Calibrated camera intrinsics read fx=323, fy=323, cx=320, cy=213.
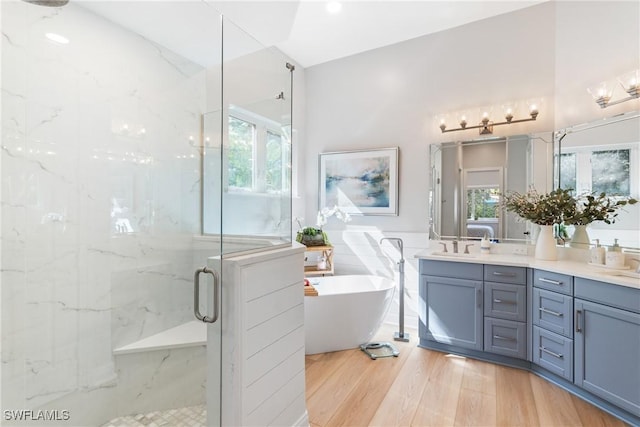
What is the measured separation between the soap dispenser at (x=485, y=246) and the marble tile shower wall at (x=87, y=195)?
8.63 ft

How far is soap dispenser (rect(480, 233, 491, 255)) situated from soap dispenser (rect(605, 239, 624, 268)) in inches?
35.1

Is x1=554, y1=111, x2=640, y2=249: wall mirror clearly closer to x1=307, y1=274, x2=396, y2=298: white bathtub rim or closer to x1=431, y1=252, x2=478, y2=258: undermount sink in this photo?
x1=431, y1=252, x2=478, y2=258: undermount sink

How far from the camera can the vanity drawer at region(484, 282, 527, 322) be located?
2.60 m

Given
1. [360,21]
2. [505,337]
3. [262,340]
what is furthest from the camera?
[360,21]

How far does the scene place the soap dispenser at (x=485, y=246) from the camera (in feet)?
10.2

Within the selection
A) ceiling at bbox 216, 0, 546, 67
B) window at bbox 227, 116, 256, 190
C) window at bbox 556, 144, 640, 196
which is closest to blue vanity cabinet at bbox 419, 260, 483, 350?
window at bbox 556, 144, 640, 196

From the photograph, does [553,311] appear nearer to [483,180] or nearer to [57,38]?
[483,180]

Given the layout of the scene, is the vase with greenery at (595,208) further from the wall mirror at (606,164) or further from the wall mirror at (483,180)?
the wall mirror at (483,180)

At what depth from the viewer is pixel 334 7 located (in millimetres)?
2967

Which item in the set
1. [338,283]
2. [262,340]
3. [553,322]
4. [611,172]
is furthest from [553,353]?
[262,340]

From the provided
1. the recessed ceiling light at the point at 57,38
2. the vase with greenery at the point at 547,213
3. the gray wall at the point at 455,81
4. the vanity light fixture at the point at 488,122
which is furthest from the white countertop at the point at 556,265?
the recessed ceiling light at the point at 57,38

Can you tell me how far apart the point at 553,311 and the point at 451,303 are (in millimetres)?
740

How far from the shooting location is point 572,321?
2250 mm

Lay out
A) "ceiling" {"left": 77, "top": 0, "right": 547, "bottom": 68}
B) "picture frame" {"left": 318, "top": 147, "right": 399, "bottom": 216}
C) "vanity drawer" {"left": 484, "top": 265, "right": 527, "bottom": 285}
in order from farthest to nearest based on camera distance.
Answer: "picture frame" {"left": 318, "top": 147, "right": 399, "bottom": 216}, "vanity drawer" {"left": 484, "top": 265, "right": 527, "bottom": 285}, "ceiling" {"left": 77, "top": 0, "right": 547, "bottom": 68}
